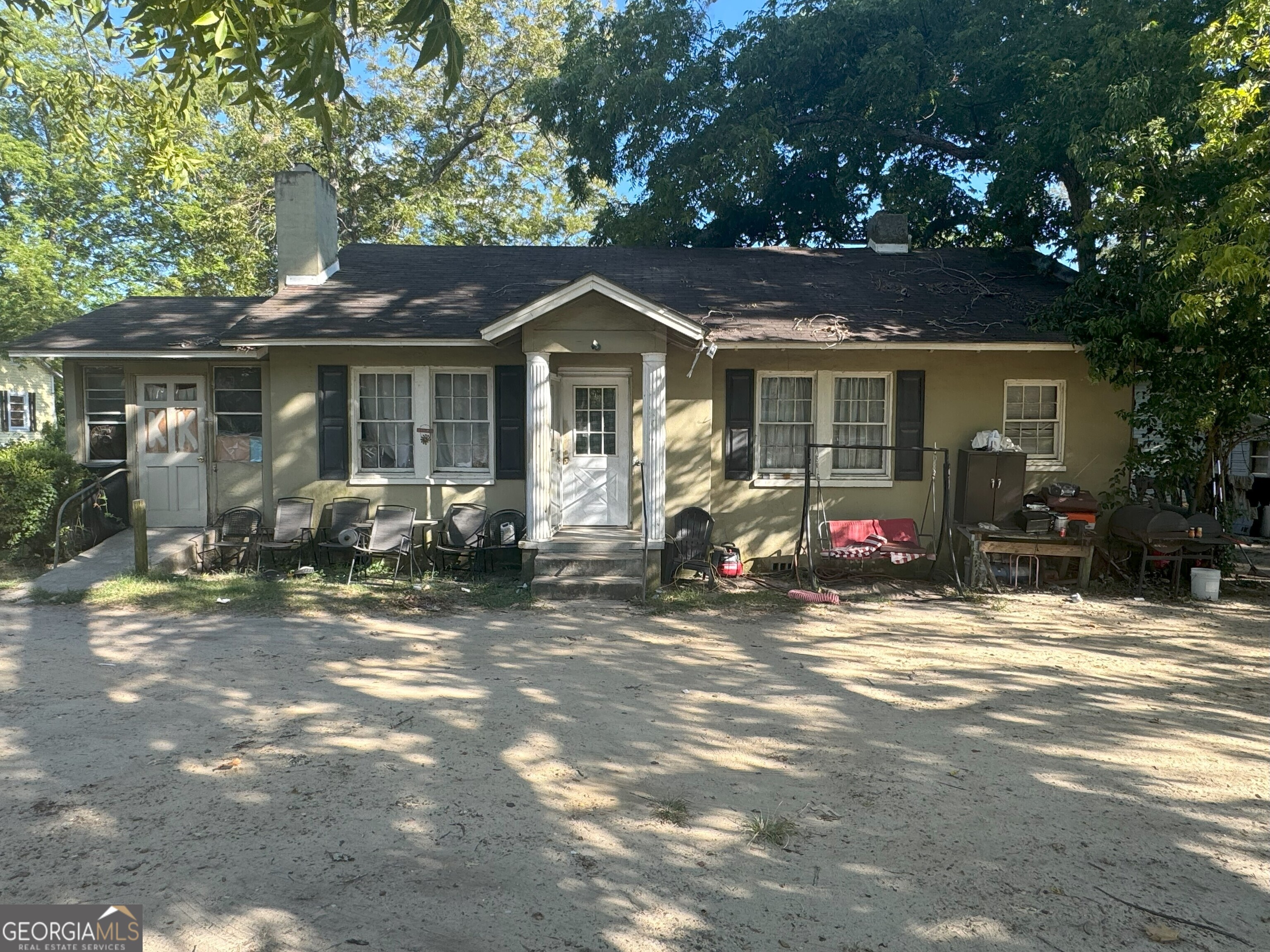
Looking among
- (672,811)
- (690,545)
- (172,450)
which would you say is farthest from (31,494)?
(672,811)

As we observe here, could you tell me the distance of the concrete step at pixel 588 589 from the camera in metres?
10.0

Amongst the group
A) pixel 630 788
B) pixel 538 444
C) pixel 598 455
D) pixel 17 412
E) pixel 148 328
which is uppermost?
pixel 148 328

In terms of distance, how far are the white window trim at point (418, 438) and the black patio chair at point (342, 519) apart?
0.25 metres

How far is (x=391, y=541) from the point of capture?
1105 centimetres

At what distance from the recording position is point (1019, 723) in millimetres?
6020

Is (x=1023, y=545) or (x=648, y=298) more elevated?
(x=648, y=298)

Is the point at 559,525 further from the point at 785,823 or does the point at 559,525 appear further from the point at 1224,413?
the point at 1224,413

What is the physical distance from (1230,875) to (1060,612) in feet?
19.8

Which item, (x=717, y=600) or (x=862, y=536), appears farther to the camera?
(x=862, y=536)

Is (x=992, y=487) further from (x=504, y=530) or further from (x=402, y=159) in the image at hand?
(x=402, y=159)

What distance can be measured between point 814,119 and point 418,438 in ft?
37.0

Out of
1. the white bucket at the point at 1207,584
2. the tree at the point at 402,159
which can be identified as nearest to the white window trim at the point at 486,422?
the white bucket at the point at 1207,584

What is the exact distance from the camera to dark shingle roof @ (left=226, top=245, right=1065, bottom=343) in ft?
36.5

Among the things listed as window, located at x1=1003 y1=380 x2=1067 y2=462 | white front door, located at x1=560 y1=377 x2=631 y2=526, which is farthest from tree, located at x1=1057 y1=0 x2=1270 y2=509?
white front door, located at x1=560 y1=377 x2=631 y2=526
